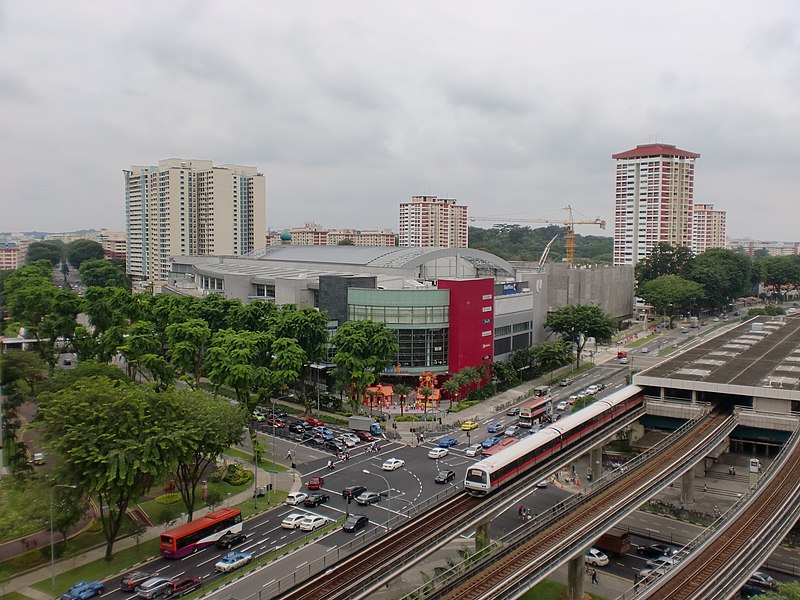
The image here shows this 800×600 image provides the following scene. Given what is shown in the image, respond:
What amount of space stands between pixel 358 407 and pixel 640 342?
214 ft

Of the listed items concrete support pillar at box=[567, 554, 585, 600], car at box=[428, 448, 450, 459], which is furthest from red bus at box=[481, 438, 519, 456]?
concrete support pillar at box=[567, 554, 585, 600]

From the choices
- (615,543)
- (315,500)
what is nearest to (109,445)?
(315,500)

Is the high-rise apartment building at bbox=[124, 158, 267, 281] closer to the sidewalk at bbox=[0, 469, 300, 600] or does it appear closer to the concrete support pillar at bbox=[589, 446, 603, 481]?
the sidewalk at bbox=[0, 469, 300, 600]

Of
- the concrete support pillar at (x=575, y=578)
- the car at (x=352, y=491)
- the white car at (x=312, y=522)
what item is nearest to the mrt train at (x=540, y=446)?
the concrete support pillar at (x=575, y=578)

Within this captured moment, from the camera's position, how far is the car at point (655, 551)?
39.6 m

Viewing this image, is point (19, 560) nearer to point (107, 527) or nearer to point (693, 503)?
point (107, 527)

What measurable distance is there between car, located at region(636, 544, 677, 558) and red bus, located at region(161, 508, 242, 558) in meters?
24.9

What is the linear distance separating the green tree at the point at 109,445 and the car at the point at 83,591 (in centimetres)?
376

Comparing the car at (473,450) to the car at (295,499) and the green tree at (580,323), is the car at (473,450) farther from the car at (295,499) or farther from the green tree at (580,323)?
the green tree at (580,323)

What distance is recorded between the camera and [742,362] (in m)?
66.4

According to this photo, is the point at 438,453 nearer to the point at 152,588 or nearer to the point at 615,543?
the point at 615,543

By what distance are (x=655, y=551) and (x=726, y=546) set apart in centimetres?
798

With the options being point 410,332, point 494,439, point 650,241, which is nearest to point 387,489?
point 494,439

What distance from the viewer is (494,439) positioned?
59.7 m
